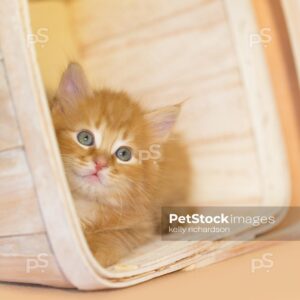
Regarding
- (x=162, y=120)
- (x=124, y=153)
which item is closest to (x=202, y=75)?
(x=162, y=120)

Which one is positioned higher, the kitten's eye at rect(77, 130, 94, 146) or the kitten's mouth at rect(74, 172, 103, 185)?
the kitten's eye at rect(77, 130, 94, 146)

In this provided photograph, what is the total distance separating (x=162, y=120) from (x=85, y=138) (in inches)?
8.8

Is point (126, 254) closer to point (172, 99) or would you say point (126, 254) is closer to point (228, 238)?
point (228, 238)

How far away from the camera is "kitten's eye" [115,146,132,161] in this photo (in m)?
1.51

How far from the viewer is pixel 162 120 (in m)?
1.60

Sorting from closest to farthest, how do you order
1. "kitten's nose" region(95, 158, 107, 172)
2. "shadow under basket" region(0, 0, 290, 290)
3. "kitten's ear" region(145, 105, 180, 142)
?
"kitten's nose" region(95, 158, 107, 172) < "kitten's ear" region(145, 105, 180, 142) < "shadow under basket" region(0, 0, 290, 290)

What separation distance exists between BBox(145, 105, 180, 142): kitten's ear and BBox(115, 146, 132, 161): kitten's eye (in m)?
0.11

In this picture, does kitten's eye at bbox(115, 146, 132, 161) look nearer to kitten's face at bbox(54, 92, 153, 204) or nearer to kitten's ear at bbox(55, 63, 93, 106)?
kitten's face at bbox(54, 92, 153, 204)

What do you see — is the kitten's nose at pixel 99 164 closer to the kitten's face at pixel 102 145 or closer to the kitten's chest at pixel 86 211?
the kitten's face at pixel 102 145

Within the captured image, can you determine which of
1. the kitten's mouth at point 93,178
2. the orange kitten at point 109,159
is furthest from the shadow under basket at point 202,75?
the kitten's mouth at point 93,178

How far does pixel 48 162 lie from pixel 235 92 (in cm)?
85

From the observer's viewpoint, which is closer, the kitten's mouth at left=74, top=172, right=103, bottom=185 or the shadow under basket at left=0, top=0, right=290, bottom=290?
the kitten's mouth at left=74, top=172, right=103, bottom=185

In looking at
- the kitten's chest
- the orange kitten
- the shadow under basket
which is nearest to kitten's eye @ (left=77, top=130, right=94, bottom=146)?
the orange kitten

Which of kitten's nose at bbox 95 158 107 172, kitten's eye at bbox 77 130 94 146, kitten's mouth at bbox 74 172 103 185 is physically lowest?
kitten's mouth at bbox 74 172 103 185
